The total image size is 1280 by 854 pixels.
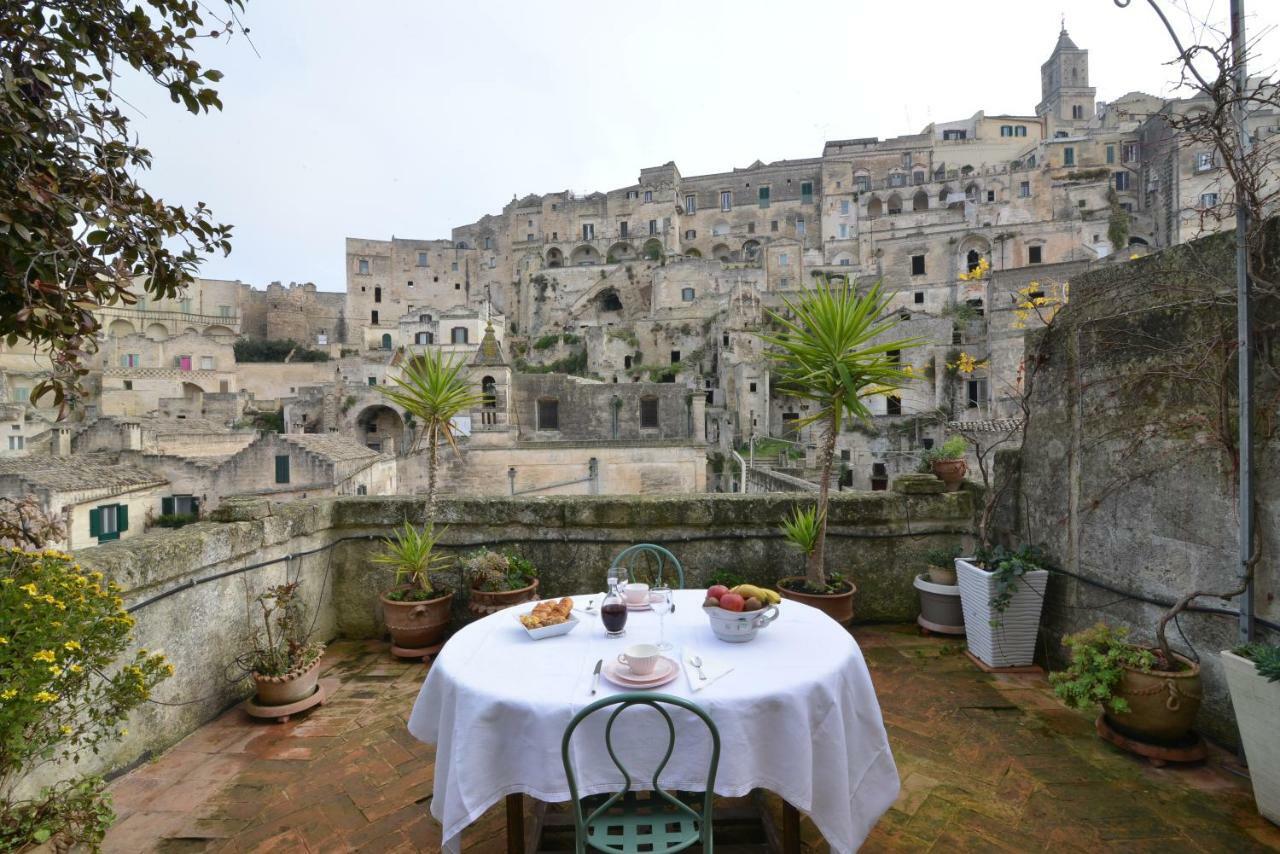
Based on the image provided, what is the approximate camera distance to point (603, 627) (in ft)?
9.10

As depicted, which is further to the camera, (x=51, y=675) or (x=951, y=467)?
(x=951, y=467)

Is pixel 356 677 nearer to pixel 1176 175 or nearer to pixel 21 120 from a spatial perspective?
pixel 21 120

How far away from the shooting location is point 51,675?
2084 millimetres

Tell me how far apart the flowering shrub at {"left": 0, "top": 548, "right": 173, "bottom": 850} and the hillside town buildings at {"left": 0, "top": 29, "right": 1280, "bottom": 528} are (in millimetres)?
11457

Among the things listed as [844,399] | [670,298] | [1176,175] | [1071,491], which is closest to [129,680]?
[844,399]

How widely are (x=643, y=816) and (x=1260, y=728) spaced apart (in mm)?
2697

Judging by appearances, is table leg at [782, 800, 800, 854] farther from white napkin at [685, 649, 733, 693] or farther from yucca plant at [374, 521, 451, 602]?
yucca plant at [374, 521, 451, 602]

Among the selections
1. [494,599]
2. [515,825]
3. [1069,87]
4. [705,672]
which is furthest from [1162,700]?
[1069,87]

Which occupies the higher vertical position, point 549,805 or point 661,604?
point 661,604

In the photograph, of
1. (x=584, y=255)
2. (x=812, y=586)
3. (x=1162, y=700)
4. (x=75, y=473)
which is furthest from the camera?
(x=584, y=255)

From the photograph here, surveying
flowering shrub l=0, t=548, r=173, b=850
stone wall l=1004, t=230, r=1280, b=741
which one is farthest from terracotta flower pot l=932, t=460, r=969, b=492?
flowering shrub l=0, t=548, r=173, b=850

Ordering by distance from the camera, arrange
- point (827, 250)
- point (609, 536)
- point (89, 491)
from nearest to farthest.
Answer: point (609, 536), point (89, 491), point (827, 250)

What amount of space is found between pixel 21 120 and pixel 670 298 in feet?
138

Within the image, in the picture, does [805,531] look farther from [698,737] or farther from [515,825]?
[515,825]
